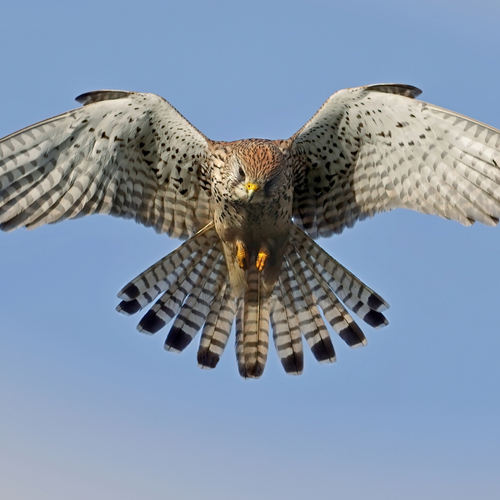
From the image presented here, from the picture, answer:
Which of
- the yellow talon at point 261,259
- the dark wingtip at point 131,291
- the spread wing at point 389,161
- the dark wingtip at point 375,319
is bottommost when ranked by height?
the dark wingtip at point 131,291

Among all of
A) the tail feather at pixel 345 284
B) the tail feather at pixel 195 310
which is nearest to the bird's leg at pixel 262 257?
the tail feather at pixel 345 284

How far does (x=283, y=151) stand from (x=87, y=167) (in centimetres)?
193

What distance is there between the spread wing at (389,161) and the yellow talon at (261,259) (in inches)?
25.1

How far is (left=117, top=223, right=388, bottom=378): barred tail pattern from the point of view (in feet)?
35.7

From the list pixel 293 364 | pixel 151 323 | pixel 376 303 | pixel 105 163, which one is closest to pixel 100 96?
pixel 105 163

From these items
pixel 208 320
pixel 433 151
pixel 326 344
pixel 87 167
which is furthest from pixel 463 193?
pixel 87 167

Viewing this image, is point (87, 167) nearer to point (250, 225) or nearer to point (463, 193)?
point (250, 225)

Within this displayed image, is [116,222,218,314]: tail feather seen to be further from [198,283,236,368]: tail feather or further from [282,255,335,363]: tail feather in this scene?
[282,255,335,363]: tail feather

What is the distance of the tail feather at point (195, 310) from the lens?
1092 centimetres

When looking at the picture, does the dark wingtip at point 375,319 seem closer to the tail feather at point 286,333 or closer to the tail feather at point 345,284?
the tail feather at point 345,284

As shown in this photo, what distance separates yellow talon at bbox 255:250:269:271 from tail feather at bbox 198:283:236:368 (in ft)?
1.97

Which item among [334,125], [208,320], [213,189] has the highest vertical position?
[334,125]

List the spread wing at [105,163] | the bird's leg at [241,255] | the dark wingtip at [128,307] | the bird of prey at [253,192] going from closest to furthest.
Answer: the bird of prey at [253,192] → the spread wing at [105,163] → the bird's leg at [241,255] → the dark wingtip at [128,307]

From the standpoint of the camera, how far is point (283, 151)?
10547 mm
